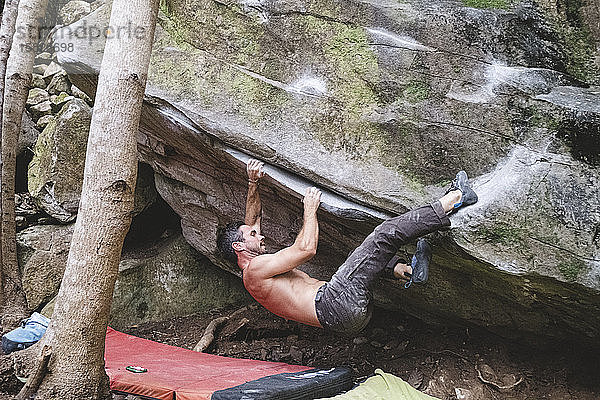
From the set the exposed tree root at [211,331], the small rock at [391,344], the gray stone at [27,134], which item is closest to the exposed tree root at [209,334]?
the exposed tree root at [211,331]

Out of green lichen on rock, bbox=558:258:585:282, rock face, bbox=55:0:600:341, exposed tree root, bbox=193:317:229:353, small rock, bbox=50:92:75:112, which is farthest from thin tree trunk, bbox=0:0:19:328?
green lichen on rock, bbox=558:258:585:282

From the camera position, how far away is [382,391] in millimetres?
3844

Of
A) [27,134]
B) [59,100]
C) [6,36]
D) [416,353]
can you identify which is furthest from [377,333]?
[59,100]

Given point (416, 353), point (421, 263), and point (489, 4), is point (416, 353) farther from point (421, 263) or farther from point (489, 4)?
point (489, 4)

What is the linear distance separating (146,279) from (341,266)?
3.41 metres

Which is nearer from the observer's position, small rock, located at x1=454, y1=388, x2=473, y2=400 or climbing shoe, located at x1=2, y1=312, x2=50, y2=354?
climbing shoe, located at x1=2, y1=312, x2=50, y2=354

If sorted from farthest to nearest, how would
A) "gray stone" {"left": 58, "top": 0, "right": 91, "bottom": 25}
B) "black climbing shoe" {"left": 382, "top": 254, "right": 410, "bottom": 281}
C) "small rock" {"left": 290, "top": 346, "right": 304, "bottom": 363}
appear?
"gray stone" {"left": 58, "top": 0, "right": 91, "bottom": 25} < "small rock" {"left": 290, "top": 346, "right": 304, "bottom": 363} < "black climbing shoe" {"left": 382, "top": 254, "right": 410, "bottom": 281}

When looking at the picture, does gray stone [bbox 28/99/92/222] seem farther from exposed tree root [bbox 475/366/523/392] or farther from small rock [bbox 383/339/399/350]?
exposed tree root [bbox 475/366/523/392]

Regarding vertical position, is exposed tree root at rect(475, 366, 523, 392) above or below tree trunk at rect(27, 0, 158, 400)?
below

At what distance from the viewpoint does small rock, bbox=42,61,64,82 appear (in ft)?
27.6

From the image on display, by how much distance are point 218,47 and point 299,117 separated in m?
1.00

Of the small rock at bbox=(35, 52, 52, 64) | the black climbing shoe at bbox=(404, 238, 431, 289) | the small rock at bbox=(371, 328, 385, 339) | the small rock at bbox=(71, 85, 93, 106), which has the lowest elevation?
the small rock at bbox=(371, 328, 385, 339)

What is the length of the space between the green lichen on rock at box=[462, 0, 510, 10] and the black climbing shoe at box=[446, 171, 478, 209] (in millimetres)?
1386

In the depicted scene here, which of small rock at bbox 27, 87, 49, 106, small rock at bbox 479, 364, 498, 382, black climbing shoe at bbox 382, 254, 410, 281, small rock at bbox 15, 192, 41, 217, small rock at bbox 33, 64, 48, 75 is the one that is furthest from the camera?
small rock at bbox 33, 64, 48, 75
